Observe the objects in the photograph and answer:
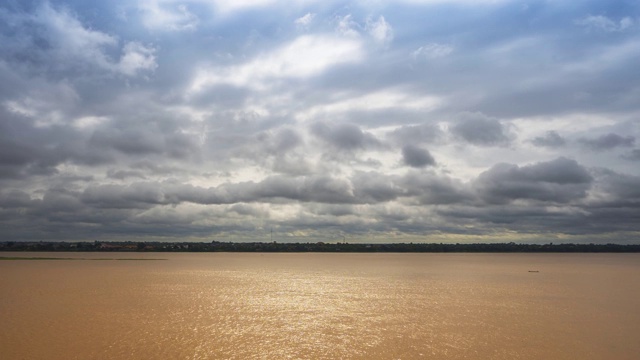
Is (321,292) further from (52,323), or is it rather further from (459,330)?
(52,323)

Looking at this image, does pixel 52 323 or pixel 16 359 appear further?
pixel 52 323

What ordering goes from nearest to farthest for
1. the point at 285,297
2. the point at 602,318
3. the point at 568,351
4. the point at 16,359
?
1. the point at 16,359
2. the point at 568,351
3. the point at 602,318
4. the point at 285,297

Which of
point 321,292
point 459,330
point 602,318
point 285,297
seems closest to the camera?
point 459,330

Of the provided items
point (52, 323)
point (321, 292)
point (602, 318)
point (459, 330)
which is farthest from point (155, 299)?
point (602, 318)

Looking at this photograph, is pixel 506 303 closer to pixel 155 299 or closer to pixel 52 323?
pixel 155 299

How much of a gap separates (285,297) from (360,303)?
658cm

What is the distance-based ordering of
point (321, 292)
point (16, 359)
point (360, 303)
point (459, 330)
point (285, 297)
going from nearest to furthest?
1. point (16, 359)
2. point (459, 330)
3. point (360, 303)
4. point (285, 297)
5. point (321, 292)

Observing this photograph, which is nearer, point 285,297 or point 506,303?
point 506,303

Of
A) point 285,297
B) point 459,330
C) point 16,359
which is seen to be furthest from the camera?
point 285,297

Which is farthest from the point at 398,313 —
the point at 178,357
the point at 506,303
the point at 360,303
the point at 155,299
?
the point at 155,299

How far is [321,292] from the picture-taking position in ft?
129

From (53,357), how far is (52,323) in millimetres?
7752

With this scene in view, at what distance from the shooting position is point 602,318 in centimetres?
2711

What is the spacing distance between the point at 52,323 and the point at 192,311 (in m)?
7.35
